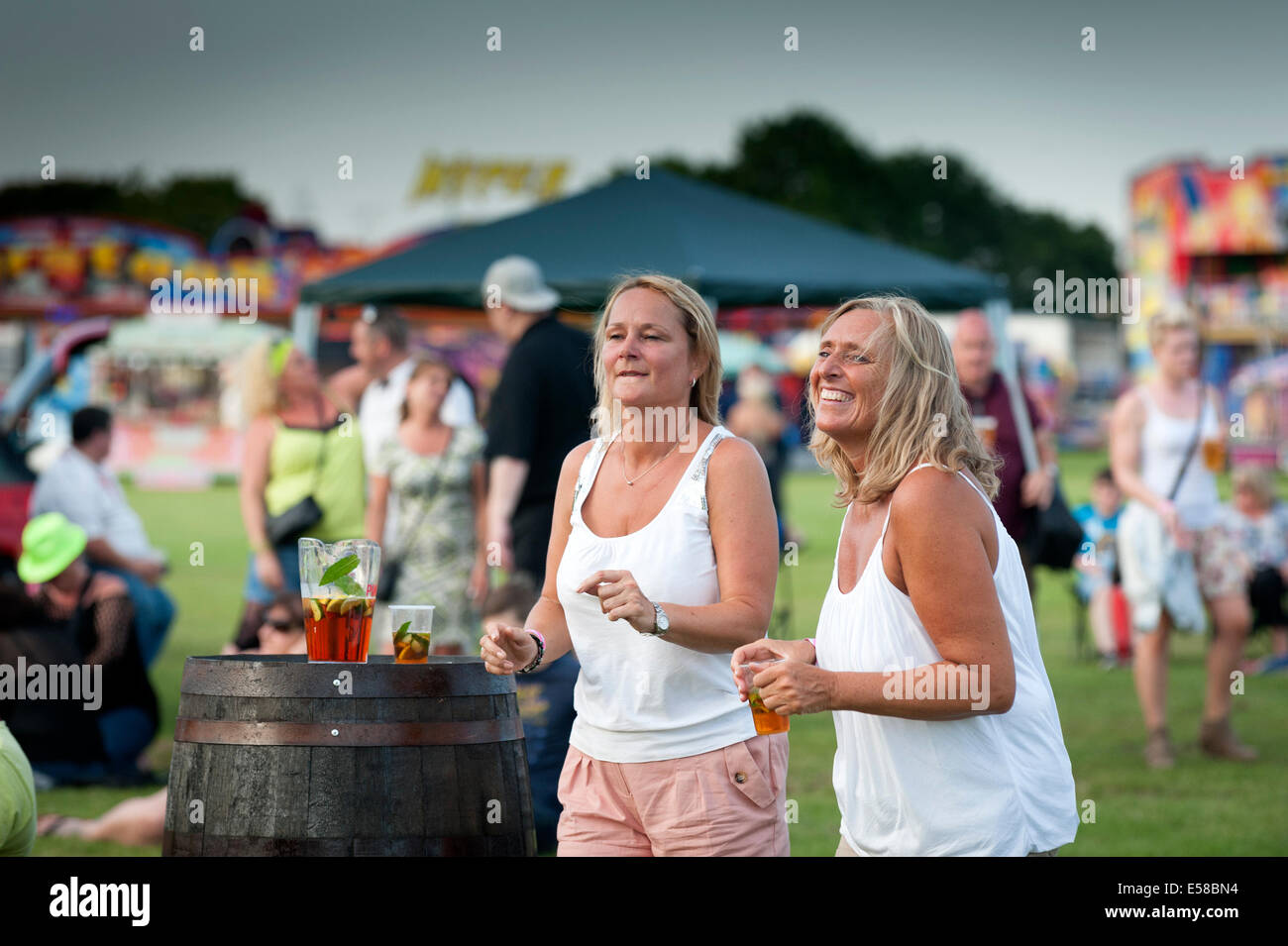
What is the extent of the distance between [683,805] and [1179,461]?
4.82 metres

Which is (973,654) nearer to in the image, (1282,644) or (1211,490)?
(1211,490)

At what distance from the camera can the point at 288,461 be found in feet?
22.1

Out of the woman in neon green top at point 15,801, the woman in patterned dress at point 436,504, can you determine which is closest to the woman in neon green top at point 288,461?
the woman in patterned dress at point 436,504

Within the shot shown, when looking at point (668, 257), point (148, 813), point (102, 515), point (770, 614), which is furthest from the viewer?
point (668, 257)

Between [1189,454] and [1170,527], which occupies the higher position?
[1189,454]

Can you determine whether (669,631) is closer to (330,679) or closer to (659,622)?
(659,622)

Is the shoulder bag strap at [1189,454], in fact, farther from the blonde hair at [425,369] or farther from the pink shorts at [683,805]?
the pink shorts at [683,805]

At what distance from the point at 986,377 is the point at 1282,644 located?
18.7 feet

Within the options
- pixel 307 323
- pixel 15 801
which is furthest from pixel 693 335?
pixel 307 323

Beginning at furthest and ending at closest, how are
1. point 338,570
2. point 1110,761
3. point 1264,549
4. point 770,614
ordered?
point 1264,549
point 1110,761
point 338,570
point 770,614

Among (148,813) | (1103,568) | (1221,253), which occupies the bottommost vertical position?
(148,813)

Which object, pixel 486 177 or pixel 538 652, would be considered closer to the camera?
pixel 538 652
